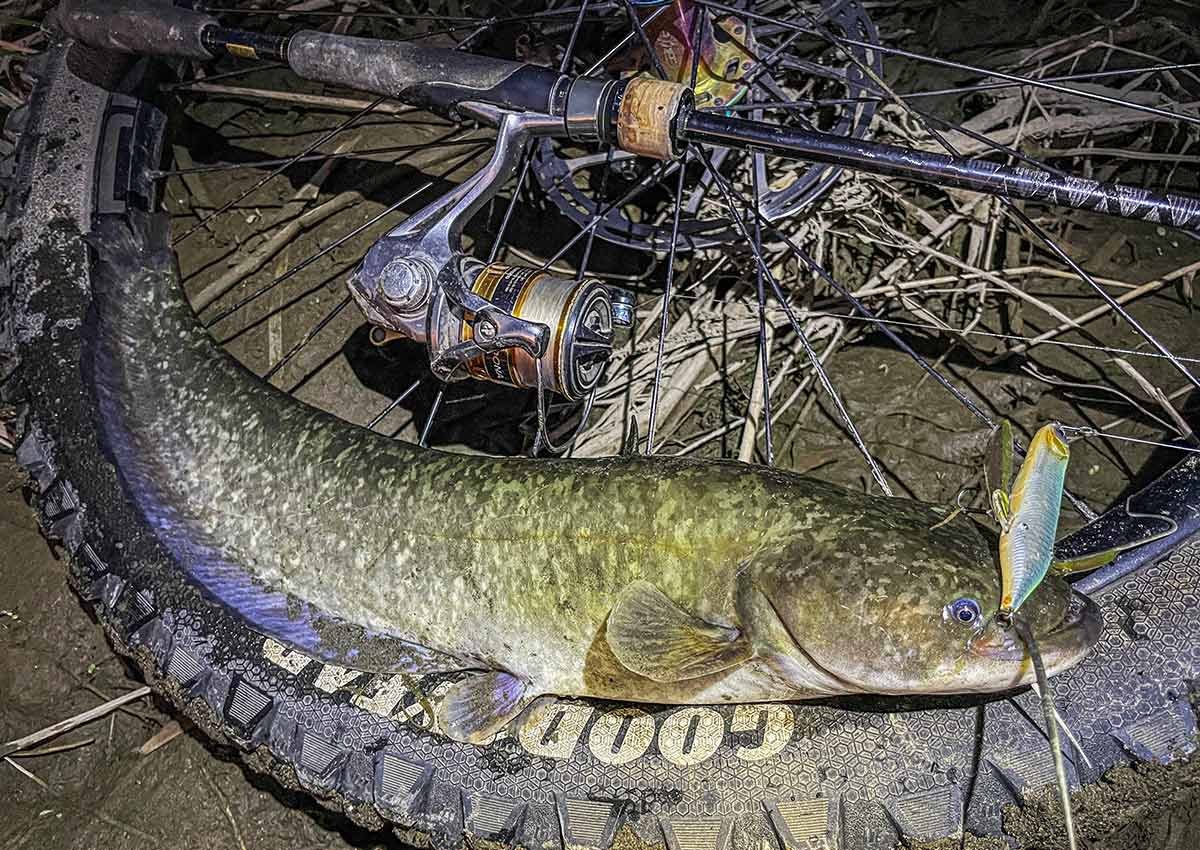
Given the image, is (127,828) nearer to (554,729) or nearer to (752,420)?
(554,729)

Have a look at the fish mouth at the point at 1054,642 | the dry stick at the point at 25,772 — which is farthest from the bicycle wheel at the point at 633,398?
the dry stick at the point at 25,772

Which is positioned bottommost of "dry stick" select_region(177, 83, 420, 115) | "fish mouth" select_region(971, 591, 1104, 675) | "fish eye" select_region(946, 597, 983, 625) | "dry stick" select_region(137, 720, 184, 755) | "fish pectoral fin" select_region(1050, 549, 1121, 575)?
"dry stick" select_region(137, 720, 184, 755)

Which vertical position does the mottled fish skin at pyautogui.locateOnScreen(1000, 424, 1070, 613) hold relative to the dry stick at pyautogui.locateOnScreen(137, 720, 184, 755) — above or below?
above

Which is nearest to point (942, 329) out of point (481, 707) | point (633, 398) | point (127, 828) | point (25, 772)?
point (633, 398)

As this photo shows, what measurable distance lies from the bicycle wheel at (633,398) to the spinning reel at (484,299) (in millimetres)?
446

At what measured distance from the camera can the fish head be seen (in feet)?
6.56

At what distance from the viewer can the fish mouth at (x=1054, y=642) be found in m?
1.98

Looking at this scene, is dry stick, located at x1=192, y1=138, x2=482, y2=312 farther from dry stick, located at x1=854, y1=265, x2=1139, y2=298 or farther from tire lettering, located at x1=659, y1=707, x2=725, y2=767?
tire lettering, located at x1=659, y1=707, x2=725, y2=767

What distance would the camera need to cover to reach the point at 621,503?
2320mm

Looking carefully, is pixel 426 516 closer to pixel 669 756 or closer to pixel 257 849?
pixel 669 756

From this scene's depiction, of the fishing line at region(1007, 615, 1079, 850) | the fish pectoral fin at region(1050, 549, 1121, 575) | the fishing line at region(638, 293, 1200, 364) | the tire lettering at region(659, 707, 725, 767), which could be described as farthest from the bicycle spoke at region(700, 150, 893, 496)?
the tire lettering at region(659, 707, 725, 767)

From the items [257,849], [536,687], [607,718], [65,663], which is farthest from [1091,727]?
[65,663]

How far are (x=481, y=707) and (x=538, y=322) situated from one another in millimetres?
1017

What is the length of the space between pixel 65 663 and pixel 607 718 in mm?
2196
